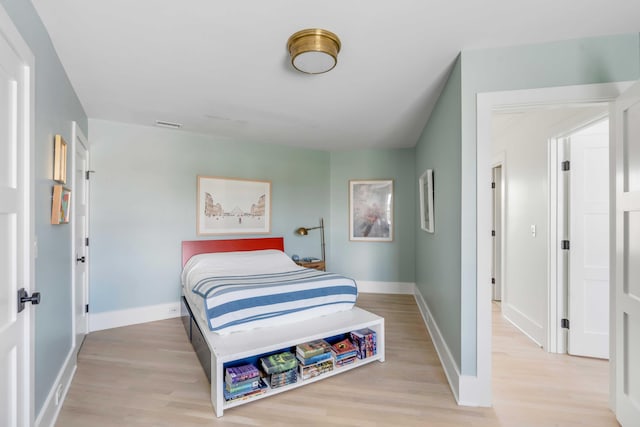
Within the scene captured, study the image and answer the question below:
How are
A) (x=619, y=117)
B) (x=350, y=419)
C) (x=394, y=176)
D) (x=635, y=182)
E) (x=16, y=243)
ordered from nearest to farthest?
(x=16, y=243), (x=635, y=182), (x=619, y=117), (x=350, y=419), (x=394, y=176)

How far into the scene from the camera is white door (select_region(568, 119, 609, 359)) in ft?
8.32

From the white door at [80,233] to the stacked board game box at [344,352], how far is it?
2144 mm

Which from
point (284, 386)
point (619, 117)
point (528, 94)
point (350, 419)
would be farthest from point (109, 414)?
point (619, 117)

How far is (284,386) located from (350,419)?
0.52 metres

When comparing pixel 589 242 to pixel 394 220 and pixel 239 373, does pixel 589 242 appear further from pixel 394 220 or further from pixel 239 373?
pixel 239 373

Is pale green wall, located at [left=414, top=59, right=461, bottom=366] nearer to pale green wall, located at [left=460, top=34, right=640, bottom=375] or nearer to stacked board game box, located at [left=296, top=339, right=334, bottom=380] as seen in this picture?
pale green wall, located at [left=460, top=34, right=640, bottom=375]

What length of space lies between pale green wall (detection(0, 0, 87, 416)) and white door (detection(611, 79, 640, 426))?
302cm

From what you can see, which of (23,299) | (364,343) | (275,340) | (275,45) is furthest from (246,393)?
(275,45)

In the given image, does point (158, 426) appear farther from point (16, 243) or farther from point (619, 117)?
point (619, 117)

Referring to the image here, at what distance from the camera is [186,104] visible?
2.83 m

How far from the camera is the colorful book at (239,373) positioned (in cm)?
196

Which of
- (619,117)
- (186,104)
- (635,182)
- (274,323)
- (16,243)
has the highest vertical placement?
(186,104)

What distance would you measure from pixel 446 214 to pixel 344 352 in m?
1.38

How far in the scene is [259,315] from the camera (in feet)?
7.73
